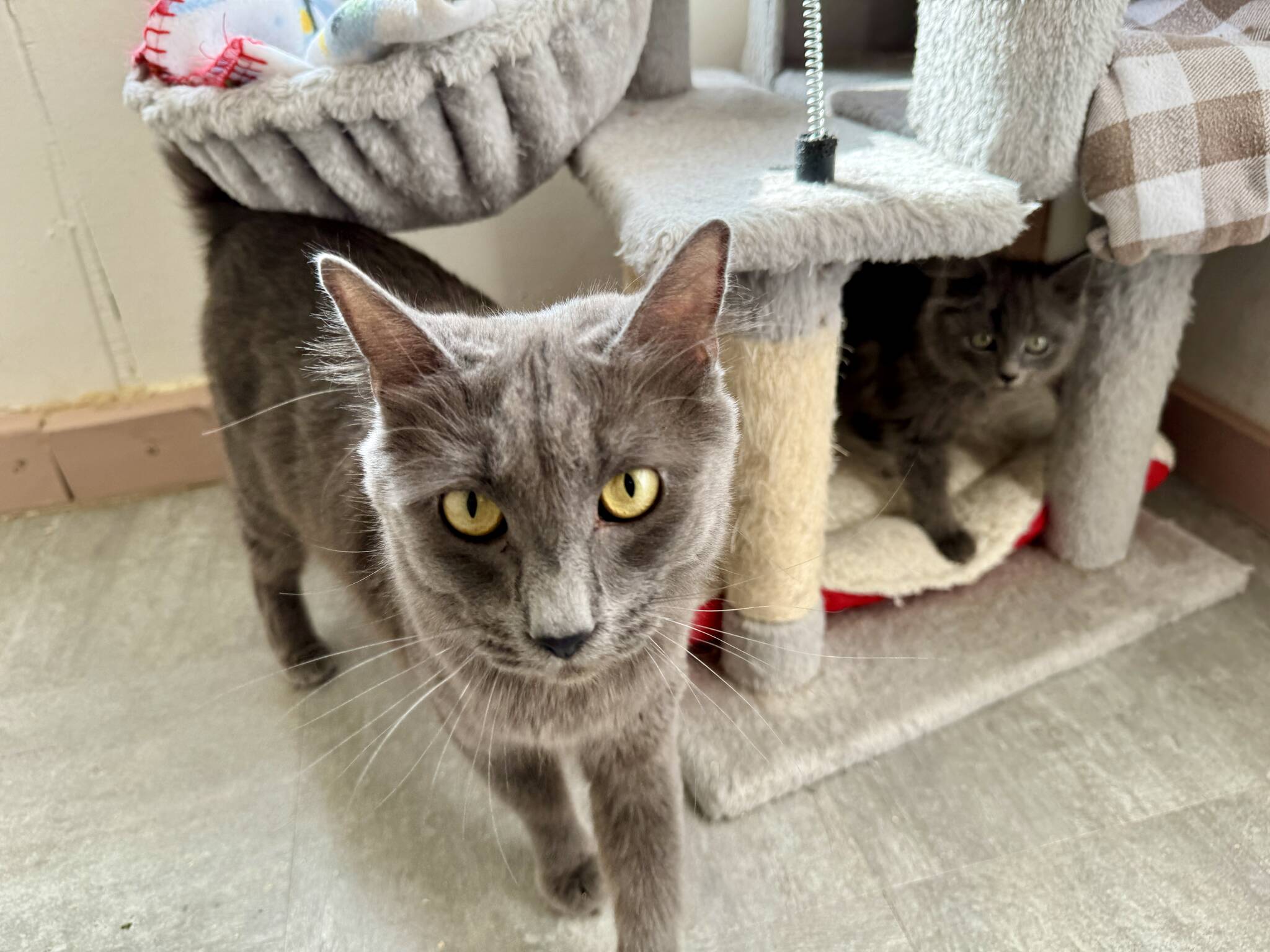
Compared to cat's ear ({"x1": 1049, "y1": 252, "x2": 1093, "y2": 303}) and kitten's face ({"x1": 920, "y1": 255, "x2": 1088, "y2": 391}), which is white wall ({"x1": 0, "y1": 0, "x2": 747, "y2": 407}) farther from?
cat's ear ({"x1": 1049, "y1": 252, "x2": 1093, "y2": 303})

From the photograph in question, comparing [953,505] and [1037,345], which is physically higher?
[1037,345]

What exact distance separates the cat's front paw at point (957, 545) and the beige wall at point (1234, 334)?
0.55 meters

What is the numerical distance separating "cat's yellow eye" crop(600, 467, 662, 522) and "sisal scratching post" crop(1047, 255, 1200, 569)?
79 cm

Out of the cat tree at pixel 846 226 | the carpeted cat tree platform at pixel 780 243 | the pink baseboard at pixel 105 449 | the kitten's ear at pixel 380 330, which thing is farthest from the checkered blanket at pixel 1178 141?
the pink baseboard at pixel 105 449

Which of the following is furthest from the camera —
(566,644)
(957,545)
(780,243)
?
(957,545)

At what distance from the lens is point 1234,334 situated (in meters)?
1.37

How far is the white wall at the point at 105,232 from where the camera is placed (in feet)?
4.12

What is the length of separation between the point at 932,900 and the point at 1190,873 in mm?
271

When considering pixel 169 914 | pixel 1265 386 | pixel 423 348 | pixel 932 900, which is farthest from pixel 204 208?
pixel 1265 386

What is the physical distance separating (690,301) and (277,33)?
2.33ft

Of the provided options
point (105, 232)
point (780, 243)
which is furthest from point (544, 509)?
point (105, 232)

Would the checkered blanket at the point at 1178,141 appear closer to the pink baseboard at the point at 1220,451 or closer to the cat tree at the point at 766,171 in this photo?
the cat tree at the point at 766,171

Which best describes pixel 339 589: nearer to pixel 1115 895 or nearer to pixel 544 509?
pixel 544 509

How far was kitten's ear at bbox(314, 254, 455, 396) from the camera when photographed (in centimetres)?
54
